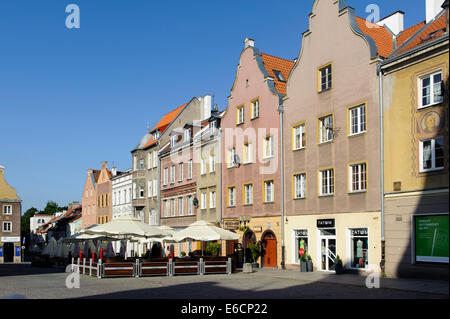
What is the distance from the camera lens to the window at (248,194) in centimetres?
3576

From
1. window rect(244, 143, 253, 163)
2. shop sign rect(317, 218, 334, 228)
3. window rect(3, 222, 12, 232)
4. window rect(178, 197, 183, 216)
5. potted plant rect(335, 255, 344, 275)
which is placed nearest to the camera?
potted plant rect(335, 255, 344, 275)

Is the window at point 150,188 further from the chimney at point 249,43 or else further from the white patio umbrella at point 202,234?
the white patio umbrella at point 202,234

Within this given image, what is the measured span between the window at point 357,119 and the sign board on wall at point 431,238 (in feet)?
18.2

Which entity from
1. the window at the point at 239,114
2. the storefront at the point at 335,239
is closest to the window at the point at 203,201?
the window at the point at 239,114

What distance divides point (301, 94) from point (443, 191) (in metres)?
11.3

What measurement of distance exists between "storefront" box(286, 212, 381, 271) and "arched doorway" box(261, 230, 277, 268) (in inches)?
64.4

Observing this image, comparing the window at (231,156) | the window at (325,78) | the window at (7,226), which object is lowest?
the window at (7,226)

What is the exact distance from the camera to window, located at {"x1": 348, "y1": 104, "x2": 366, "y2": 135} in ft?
86.8

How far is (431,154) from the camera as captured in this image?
889 inches

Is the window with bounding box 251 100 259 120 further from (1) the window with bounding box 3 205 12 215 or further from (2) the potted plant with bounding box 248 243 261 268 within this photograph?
(1) the window with bounding box 3 205 12 215

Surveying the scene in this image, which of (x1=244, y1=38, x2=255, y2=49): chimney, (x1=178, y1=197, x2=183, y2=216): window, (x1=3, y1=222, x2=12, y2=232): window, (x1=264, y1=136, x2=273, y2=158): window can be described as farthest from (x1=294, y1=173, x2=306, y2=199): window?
(x1=3, y1=222, x2=12, y2=232): window

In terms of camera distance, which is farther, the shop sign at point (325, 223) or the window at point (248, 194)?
the window at point (248, 194)

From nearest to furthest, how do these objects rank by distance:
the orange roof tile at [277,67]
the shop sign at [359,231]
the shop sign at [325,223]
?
the shop sign at [359,231], the shop sign at [325,223], the orange roof tile at [277,67]
